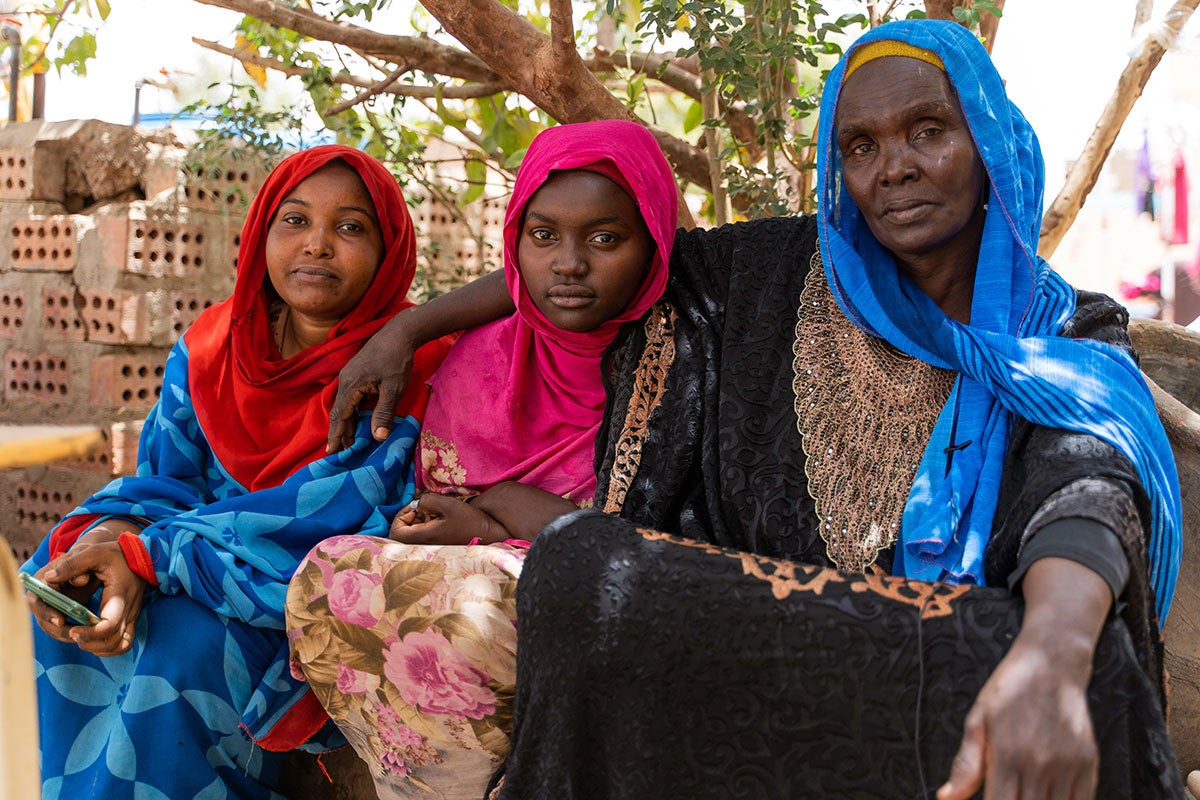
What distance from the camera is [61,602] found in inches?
84.4

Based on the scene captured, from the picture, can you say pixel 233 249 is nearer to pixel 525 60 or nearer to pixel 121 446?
pixel 121 446

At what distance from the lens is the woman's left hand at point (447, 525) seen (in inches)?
90.9

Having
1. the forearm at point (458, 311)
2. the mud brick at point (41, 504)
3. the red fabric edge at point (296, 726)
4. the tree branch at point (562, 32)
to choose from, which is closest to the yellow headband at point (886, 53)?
the tree branch at point (562, 32)

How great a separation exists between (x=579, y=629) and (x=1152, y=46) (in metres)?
2.81

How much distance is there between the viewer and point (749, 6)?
3.09m

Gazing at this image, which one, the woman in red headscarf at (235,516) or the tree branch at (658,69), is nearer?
the woman in red headscarf at (235,516)

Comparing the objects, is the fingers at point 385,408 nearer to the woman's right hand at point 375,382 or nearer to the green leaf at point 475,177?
the woman's right hand at point 375,382

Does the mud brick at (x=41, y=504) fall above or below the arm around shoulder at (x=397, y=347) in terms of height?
below

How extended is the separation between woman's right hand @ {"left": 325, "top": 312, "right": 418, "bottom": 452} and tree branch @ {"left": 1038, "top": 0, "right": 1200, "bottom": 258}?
2052mm

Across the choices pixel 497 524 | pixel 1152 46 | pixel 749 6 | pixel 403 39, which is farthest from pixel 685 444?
pixel 1152 46

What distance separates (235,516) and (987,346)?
1598 mm

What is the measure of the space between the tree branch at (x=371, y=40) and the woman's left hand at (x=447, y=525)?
185 cm

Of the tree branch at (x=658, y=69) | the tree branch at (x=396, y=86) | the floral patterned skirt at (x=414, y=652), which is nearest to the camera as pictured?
the floral patterned skirt at (x=414, y=652)

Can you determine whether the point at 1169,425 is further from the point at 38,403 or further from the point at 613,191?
the point at 38,403
